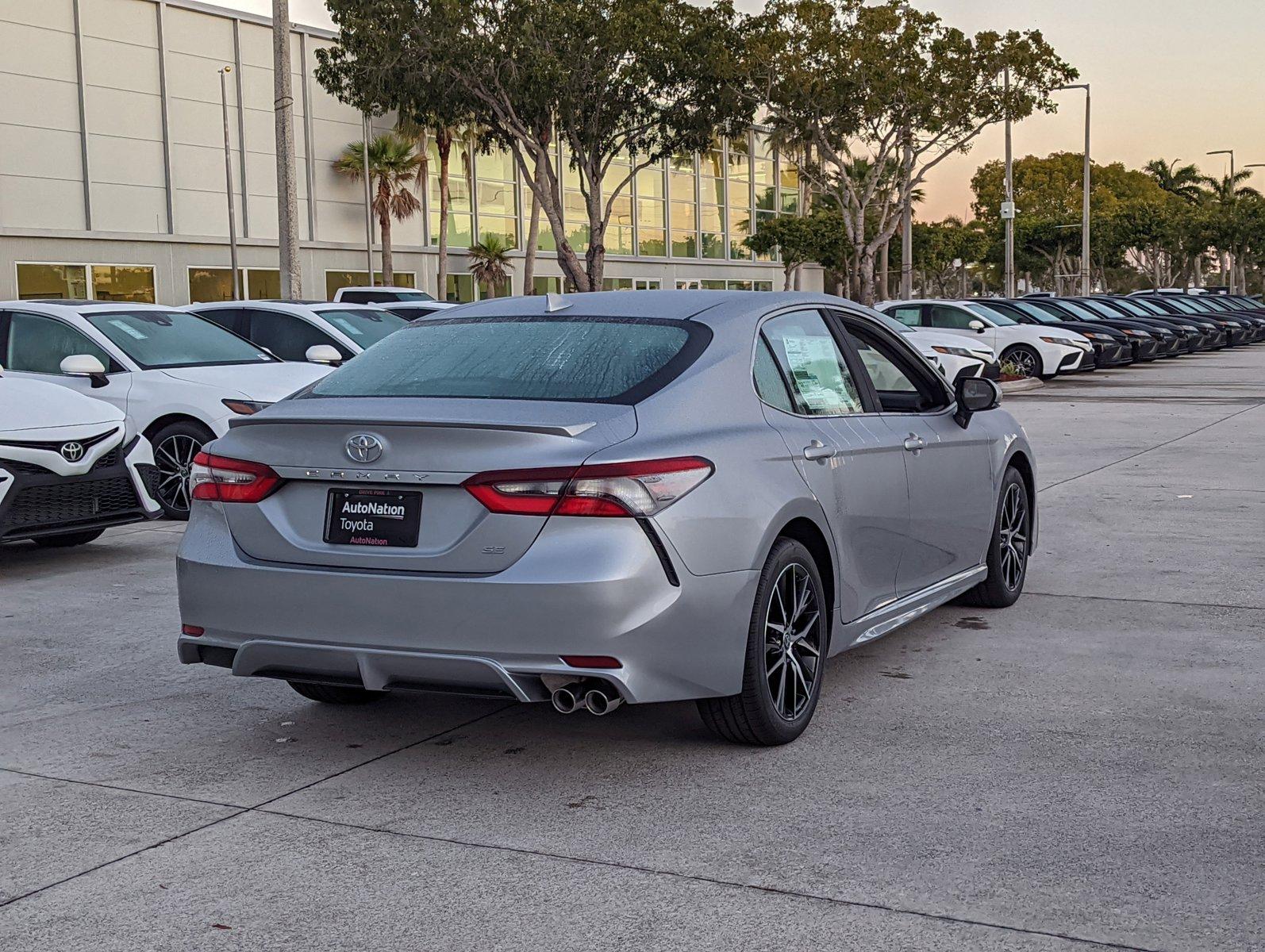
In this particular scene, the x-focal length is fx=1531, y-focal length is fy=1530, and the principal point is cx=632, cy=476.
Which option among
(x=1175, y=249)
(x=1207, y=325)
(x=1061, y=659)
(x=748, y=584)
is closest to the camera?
(x=748, y=584)

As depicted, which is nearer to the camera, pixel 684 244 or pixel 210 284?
pixel 210 284

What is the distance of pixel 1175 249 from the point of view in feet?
287

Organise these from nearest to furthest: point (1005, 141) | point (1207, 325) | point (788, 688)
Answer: point (788, 688) → point (1207, 325) → point (1005, 141)

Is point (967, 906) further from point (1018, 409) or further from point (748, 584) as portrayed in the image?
point (1018, 409)

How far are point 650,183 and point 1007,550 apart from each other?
56744 mm

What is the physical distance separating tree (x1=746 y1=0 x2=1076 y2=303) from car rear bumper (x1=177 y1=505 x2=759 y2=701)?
109ft

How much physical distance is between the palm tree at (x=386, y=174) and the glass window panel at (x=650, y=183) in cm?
1217

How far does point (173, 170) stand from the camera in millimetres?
45625

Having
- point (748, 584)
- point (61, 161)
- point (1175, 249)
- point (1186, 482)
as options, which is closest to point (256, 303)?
point (1186, 482)

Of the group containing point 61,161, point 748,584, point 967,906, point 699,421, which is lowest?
point 967,906

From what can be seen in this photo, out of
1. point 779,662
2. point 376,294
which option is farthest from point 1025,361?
point 779,662

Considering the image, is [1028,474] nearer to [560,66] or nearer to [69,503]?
[69,503]

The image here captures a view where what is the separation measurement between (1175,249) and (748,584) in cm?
8914

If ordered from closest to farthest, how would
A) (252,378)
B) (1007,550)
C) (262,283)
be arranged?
(1007,550) < (252,378) < (262,283)
